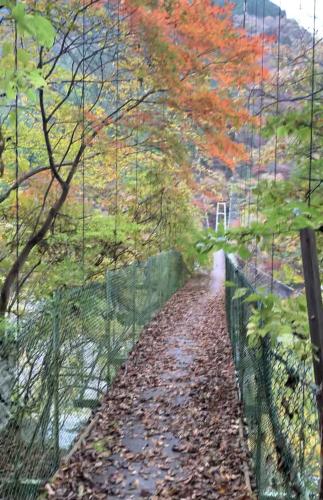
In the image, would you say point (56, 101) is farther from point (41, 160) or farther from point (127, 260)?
point (127, 260)

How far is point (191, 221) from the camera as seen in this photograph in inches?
685

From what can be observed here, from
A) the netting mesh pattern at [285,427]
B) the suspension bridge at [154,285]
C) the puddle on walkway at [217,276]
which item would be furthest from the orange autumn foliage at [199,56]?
the puddle on walkway at [217,276]

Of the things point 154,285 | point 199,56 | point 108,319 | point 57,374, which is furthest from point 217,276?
point 57,374

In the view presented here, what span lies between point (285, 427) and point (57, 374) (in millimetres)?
1997

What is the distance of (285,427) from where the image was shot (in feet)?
8.43

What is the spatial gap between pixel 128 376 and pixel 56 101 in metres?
4.26

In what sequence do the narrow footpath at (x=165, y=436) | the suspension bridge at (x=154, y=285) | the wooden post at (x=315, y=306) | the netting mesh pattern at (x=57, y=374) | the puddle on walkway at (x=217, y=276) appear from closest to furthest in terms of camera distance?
the wooden post at (x=315, y=306), the suspension bridge at (x=154, y=285), the netting mesh pattern at (x=57, y=374), the narrow footpath at (x=165, y=436), the puddle on walkway at (x=217, y=276)

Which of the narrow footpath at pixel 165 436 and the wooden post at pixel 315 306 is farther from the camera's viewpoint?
the narrow footpath at pixel 165 436

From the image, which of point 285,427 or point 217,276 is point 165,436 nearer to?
point 285,427

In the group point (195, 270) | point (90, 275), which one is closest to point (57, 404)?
point (90, 275)

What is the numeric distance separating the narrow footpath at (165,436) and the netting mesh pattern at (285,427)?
419 millimetres

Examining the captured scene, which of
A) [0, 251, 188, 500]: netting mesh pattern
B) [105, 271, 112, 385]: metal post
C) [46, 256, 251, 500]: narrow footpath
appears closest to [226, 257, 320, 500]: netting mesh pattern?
[46, 256, 251, 500]: narrow footpath

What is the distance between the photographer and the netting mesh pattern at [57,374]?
10.4ft

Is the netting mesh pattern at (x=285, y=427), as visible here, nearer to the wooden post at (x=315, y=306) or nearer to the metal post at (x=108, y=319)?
the wooden post at (x=315, y=306)
